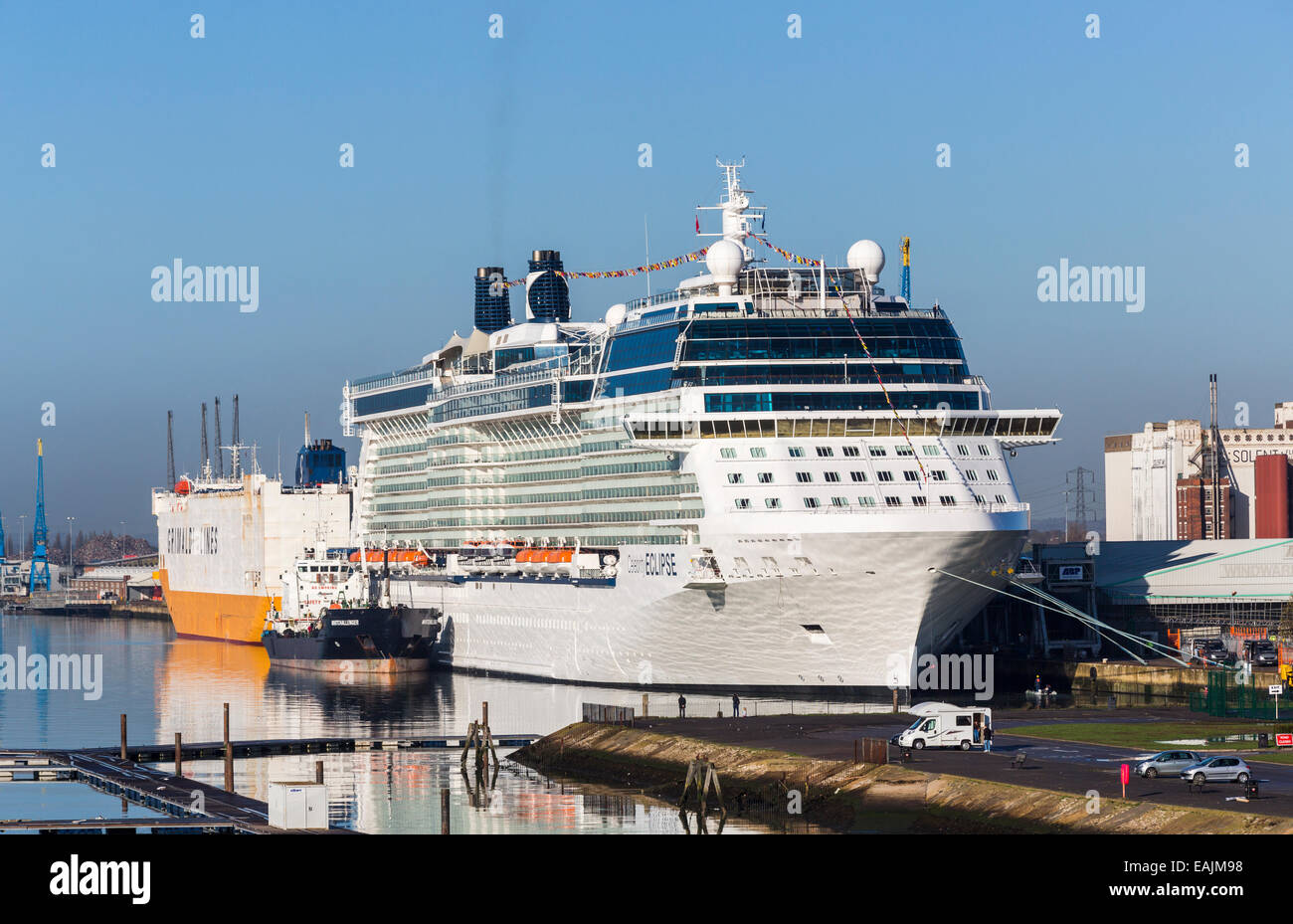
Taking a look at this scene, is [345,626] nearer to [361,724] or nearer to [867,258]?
[361,724]

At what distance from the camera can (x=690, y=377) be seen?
68625 millimetres

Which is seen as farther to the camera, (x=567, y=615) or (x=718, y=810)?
(x=567, y=615)

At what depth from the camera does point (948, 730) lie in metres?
50.7

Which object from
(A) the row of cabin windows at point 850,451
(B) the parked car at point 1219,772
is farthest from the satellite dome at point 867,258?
(B) the parked car at point 1219,772

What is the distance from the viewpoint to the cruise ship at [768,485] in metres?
64.9

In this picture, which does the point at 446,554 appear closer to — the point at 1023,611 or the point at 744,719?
the point at 1023,611

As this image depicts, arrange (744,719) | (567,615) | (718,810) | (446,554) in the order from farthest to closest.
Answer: (446,554)
(567,615)
(744,719)
(718,810)

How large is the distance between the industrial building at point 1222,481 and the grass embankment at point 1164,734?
102158 mm

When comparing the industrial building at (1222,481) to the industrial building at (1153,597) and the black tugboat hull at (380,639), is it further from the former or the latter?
the black tugboat hull at (380,639)

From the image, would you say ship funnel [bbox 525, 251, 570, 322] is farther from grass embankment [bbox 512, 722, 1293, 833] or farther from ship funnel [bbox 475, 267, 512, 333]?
grass embankment [bbox 512, 722, 1293, 833]

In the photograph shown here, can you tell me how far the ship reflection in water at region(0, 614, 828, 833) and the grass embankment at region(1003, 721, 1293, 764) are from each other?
11722mm

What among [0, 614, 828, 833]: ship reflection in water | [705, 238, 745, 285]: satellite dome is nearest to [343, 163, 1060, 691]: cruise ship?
[705, 238, 745, 285]: satellite dome

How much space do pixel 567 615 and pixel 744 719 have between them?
20271 millimetres
